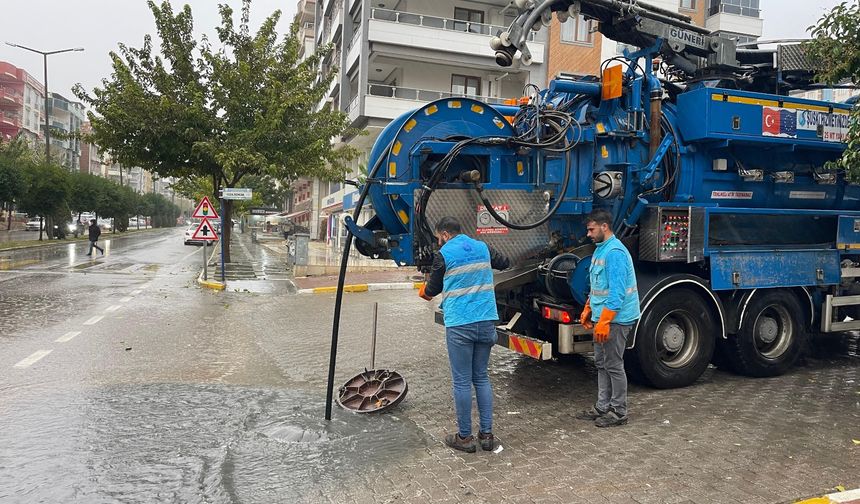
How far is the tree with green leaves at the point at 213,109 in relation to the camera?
58.1 feet

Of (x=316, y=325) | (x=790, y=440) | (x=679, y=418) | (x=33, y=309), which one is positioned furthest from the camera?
(x=33, y=309)

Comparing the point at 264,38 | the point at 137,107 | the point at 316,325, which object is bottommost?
the point at 316,325

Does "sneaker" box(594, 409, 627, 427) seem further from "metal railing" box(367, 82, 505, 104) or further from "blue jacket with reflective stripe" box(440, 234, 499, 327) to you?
"metal railing" box(367, 82, 505, 104)

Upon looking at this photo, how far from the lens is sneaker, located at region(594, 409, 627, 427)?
5.29m

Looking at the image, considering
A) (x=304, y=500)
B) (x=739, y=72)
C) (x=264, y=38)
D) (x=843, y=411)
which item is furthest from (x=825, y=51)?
(x=264, y=38)

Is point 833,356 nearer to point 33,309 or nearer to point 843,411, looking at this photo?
point 843,411

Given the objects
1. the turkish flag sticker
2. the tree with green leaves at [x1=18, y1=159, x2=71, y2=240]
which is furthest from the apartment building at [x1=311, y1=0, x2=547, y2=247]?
the turkish flag sticker

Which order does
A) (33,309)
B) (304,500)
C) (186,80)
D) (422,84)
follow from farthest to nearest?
(422,84) < (186,80) < (33,309) < (304,500)

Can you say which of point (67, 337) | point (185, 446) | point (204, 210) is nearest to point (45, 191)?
point (204, 210)

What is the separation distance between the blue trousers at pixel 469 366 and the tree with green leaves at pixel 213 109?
1378 cm

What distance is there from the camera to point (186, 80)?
18.9m

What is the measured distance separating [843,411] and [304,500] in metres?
5.04

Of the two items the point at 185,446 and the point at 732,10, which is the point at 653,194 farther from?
the point at 732,10

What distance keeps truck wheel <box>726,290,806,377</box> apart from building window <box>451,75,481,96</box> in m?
25.0
